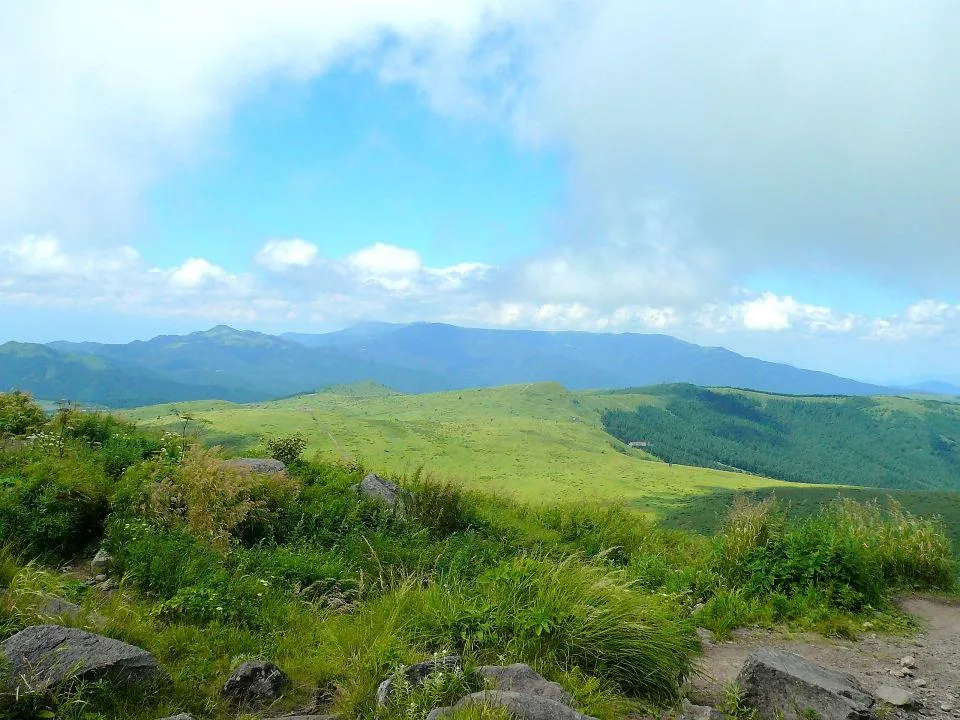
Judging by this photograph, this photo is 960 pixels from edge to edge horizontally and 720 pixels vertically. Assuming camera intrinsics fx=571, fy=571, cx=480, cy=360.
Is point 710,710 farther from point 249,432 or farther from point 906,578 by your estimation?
point 249,432

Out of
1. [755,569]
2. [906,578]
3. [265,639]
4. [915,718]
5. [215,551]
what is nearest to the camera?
[915,718]

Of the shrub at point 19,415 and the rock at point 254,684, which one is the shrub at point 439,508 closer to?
the rock at point 254,684

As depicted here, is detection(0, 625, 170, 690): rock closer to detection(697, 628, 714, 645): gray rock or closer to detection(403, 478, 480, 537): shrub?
detection(403, 478, 480, 537): shrub

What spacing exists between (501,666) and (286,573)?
3946 millimetres

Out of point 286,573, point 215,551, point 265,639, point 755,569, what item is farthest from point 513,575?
point 755,569

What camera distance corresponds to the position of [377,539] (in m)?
9.48

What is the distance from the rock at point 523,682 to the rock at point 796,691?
79.3 inches

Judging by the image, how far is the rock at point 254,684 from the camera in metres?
5.00

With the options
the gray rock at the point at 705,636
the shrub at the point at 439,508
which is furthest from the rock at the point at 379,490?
the gray rock at the point at 705,636

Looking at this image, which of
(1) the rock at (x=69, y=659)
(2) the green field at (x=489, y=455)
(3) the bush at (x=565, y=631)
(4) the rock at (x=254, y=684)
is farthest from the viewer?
(2) the green field at (x=489, y=455)

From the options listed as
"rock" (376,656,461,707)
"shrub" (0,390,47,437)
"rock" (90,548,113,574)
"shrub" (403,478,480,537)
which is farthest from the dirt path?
"shrub" (0,390,47,437)

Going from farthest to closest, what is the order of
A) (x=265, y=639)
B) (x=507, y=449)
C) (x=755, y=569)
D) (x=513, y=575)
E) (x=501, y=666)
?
(x=507, y=449) < (x=755, y=569) < (x=513, y=575) < (x=265, y=639) < (x=501, y=666)

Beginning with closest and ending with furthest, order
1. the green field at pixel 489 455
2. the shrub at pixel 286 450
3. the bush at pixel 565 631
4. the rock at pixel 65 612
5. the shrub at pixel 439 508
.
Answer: the rock at pixel 65 612 < the bush at pixel 565 631 < the shrub at pixel 439 508 < the shrub at pixel 286 450 < the green field at pixel 489 455

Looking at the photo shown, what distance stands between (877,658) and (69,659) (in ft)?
29.1
